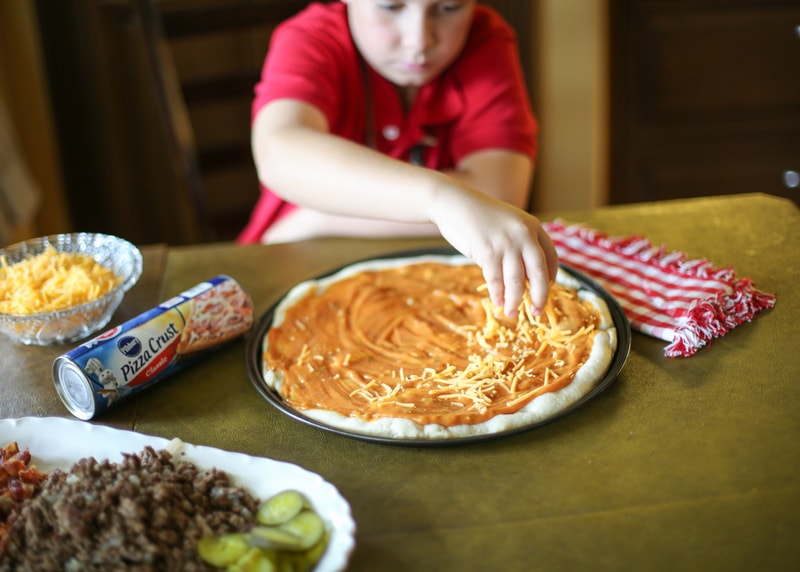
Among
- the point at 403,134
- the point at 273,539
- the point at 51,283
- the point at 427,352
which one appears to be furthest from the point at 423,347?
the point at 403,134

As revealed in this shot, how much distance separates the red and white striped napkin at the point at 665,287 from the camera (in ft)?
3.74

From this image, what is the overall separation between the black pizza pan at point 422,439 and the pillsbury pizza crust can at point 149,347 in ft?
0.16

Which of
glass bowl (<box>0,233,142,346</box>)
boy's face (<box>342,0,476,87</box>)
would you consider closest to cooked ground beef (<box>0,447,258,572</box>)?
glass bowl (<box>0,233,142,346</box>)

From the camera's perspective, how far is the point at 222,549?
0.79 metres

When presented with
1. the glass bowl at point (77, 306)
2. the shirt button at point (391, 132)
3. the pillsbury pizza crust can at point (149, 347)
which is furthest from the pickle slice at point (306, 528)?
the shirt button at point (391, 132)

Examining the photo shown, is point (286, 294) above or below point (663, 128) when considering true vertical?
above

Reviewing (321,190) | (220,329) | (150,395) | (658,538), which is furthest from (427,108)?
(658,538)

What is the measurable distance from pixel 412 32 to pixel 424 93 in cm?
31

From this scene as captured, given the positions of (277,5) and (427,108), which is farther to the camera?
(277,5)

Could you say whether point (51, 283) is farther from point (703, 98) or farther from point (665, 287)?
point (703, 98)

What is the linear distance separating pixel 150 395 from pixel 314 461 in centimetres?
29

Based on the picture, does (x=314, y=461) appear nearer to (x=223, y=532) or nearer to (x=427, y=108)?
(x=223, y=532)

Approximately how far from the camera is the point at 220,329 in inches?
46.3

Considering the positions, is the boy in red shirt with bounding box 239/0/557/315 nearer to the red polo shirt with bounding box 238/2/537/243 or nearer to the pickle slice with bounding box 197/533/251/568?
the red polo shirt with bounding box 238/2/537/243
